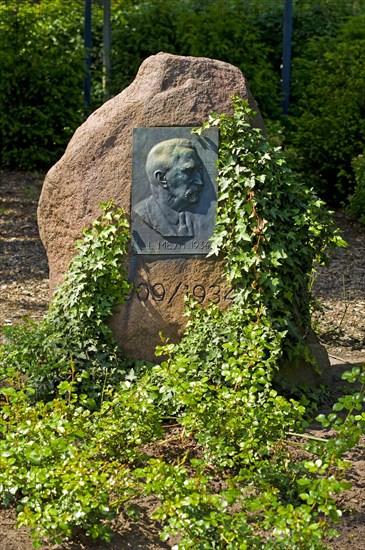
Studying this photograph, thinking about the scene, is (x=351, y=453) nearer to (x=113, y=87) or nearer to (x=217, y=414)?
(x=217, y=414)

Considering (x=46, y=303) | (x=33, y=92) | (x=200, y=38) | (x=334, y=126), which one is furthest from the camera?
(x=200, y=38)

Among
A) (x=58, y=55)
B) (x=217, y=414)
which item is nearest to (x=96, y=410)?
(x=217, y=414)

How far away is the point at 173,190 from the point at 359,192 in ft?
14.4

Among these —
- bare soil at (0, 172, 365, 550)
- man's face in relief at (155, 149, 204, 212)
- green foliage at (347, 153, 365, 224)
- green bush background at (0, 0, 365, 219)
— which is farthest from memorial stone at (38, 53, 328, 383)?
green bush background at (0, 0, 365, 219)

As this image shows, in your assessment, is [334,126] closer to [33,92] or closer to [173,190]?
[33,92]

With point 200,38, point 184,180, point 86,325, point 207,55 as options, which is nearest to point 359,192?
point 207,55

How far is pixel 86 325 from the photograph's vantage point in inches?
203

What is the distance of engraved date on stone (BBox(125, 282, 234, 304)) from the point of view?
5195 millimetres

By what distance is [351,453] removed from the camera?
181 inches

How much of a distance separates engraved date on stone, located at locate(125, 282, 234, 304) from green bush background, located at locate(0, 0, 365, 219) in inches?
170

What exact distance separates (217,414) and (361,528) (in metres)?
0.75

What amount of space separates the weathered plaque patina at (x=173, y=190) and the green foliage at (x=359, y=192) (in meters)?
4.20

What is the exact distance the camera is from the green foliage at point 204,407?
12.0 feet

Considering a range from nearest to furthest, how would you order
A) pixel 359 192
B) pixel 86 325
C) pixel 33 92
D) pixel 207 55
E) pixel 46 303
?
pixel 86 325
pixel 46 303
pixel 359 192
pixel 33 92
pixel 207 55
